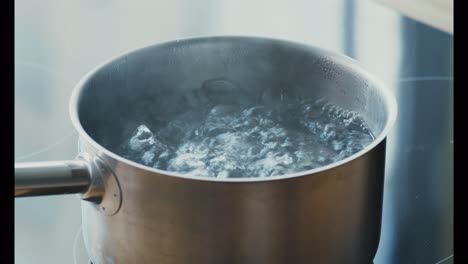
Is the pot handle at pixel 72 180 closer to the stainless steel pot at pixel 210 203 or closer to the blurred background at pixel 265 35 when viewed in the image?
the stainless steel pot at pixel 210 203

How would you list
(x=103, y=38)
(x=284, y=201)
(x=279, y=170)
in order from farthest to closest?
(x=103, y=38), (x=279, y=170), (x=284, y=201)

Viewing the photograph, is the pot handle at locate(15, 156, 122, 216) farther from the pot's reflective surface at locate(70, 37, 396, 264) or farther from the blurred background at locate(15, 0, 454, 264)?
the blurred background at locate(15, 0, 454, 264)

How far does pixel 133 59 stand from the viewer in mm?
874

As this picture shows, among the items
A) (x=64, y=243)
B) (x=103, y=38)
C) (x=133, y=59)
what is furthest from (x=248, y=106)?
(x=103, y=38)

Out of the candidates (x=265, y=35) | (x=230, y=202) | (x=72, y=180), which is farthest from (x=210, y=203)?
(x=265, y=35)

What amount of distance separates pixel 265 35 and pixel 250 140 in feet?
1.31

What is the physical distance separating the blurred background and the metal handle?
0.48ft

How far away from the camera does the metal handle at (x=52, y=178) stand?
69 cm

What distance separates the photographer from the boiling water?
2.61 ft

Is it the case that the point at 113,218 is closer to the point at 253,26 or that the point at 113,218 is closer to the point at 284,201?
the point at 284,201

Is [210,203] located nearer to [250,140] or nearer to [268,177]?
[268,177]

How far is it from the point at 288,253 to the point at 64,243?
0.95 ft

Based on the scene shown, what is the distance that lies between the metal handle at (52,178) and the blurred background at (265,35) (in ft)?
0.48

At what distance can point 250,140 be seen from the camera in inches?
33.7
